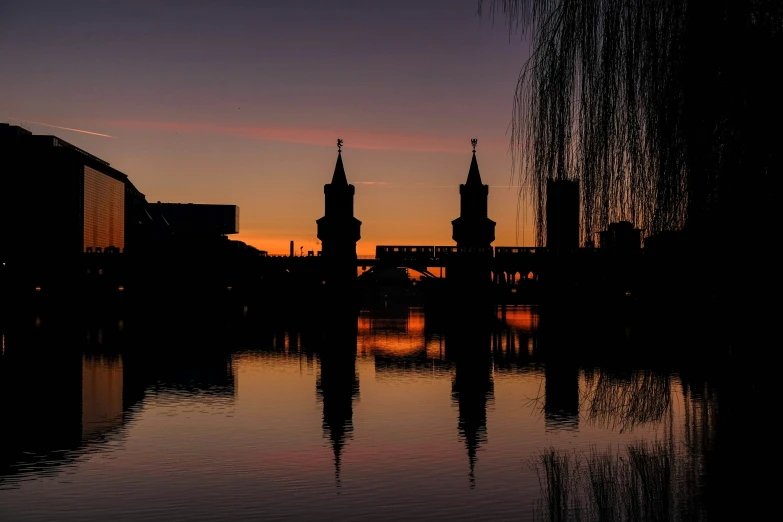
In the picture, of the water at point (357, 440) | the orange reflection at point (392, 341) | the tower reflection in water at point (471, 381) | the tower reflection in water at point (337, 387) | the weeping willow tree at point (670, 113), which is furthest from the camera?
the orange reflection at point (392, 341)

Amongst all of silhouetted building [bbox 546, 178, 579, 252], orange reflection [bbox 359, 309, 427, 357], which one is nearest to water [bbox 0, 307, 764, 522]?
silhouetted building [bbox 546, 178, 579, 252]

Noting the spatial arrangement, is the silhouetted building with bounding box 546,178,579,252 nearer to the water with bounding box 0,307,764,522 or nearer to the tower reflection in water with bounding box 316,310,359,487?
the water with bounding box 0,307,764,522

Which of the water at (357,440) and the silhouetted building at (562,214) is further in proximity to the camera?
the water at (357,440)

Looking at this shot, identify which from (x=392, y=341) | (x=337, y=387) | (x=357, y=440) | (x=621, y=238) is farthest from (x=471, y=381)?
(x=392, y=341)

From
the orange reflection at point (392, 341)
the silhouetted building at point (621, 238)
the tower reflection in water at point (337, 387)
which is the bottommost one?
the tower reflection in water at point (337, 387)

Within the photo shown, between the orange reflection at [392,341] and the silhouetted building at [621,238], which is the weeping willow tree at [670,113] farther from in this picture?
the orange reflection at [392,341]

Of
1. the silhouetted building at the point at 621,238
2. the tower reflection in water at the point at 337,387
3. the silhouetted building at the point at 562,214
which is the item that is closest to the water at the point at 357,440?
the tower reflection in water at the point at 337,387

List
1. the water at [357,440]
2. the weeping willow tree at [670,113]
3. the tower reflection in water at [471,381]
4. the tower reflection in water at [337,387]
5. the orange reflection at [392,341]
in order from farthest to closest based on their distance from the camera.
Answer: the orange reflection at [392,341] < the tower reflection in water at [337,387] < the tower reflection in water at [471,381] < the water at [357,440] < the weeping willow tree at [670,113]

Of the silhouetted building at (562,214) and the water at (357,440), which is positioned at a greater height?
the silhouetted building at (562,214)

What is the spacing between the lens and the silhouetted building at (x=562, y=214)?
15227mm

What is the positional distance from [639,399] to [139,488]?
12188 millimetres

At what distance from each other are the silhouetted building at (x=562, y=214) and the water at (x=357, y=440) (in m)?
2.99

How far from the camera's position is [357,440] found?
110 ft

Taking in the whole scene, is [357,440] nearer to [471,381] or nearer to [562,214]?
[562,214]
